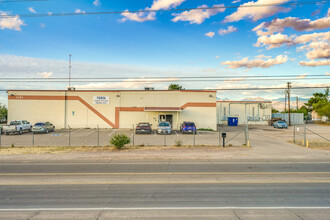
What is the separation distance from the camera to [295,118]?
185ft

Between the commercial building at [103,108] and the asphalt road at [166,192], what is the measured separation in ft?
83.4

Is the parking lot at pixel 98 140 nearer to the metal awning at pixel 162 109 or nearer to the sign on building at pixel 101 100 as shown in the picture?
the metal awning at pixel 162 109

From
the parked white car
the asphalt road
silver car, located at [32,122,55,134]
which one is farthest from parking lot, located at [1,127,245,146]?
the asphalt road

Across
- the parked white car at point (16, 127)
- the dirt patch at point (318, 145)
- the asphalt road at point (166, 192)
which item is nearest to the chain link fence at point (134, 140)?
the parked white car at point (16, 127)

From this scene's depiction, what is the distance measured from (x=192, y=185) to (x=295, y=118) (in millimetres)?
56056

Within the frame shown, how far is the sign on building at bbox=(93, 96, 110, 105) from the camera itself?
3862cm

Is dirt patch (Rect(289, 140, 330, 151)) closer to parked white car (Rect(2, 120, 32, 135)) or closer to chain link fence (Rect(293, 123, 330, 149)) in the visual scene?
chain link fence (Rect(293, 123, 330, 149))

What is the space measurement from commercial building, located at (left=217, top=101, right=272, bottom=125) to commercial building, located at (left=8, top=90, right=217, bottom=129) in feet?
54.3

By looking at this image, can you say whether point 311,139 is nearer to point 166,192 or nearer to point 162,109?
point 162,109

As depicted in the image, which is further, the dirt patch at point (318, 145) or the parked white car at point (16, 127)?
the parked white car at point (16, 127)

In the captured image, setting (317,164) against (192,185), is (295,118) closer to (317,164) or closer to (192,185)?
(317,164)

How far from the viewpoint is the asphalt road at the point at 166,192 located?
6.61 metres

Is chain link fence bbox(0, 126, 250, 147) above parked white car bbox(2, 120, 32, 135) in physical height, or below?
below

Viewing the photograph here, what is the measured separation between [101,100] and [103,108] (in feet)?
4.48
